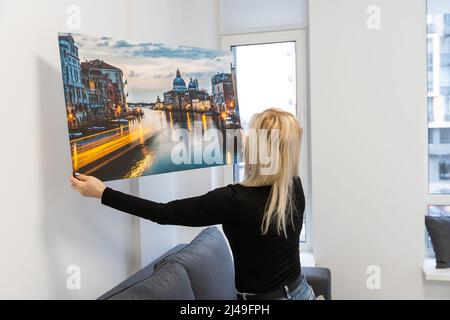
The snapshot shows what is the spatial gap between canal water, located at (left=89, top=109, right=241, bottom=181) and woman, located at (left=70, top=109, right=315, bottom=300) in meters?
0.14

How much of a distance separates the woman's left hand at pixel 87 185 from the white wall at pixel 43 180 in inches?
6.9

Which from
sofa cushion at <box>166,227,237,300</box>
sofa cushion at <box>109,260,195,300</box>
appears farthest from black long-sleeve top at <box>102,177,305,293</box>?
sofa cushion at <box>166,227,237,300</box>

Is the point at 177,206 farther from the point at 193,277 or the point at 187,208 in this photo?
the point at 193,277

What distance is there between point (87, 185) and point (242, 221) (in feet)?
1.90

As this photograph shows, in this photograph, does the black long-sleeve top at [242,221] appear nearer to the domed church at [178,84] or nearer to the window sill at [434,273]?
the domed church at [178,84]

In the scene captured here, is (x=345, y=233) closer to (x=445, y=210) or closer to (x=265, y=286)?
(x=445, y=210)

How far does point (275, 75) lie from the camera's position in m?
3.15

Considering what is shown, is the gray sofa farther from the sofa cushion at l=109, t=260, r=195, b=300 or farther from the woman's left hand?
the woman's left hand

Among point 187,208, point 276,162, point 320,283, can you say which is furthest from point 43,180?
point 320,283

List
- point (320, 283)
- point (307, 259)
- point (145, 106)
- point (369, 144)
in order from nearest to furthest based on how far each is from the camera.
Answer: point (145, 106) < point (320, 283) < point (369, 144) < point (307, 259)

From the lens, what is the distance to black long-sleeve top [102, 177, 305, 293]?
1.51 meters

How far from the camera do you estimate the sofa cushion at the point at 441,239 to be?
8.99 feet

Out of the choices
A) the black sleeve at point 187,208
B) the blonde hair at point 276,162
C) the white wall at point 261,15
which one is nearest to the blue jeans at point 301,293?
the blonde hair at point 276,162

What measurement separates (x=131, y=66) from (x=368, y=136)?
1716mm
